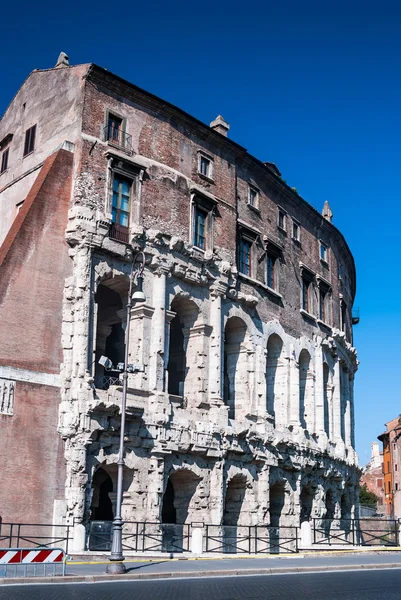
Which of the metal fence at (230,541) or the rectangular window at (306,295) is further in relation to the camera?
the rectangular window at (306,295)

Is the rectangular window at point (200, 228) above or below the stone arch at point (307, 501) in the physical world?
above

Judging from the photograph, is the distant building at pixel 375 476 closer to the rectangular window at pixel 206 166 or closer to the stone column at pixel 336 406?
the stone column at pixel 336 406

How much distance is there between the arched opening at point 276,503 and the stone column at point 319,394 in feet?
17.3

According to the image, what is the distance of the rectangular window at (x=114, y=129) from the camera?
97.9 ft

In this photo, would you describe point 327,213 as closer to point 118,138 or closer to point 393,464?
point 118,138

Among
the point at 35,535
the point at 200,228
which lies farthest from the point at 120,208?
the point at 35,535

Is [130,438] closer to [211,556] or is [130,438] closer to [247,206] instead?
[211,556]

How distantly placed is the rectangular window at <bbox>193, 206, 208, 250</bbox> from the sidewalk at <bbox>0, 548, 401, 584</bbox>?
13.3 m

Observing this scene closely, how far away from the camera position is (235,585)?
17156mm

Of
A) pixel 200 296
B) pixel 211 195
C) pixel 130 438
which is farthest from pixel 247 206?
pixel 130 438

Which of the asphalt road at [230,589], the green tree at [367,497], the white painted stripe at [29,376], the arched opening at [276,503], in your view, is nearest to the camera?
the asphalt road at [230,589]

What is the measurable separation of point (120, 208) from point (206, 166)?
643cm

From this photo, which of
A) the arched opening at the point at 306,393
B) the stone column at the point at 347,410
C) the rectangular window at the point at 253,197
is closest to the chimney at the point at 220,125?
the rectangular window at the point at 253,197

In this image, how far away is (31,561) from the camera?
56.4ft
